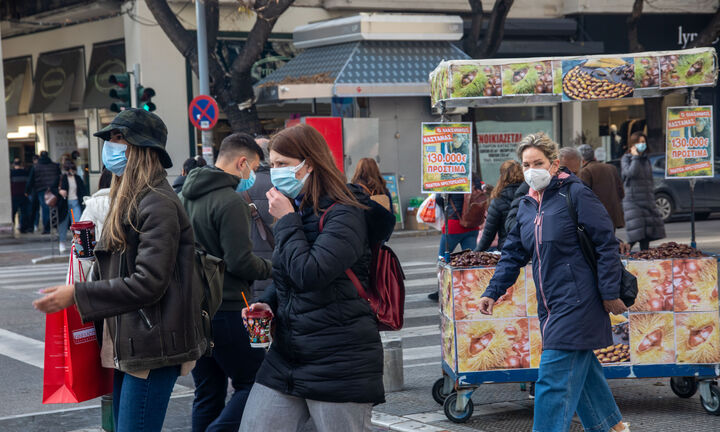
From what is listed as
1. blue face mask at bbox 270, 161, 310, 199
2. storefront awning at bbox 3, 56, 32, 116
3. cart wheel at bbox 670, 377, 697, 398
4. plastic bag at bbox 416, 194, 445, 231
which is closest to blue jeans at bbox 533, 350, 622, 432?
blue face mask at bbox 270, 161, 310, 199

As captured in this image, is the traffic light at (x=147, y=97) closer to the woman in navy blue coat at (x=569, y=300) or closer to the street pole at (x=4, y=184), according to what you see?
the street pole at (x=4, y=184)

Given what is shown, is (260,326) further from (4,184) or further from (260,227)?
(4,184)

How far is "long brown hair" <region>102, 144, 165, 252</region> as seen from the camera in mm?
3699

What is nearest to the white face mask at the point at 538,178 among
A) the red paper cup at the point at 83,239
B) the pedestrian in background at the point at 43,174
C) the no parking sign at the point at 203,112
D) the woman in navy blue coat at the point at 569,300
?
the woman in navy blue coat at the point at 569,300

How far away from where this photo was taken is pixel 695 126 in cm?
747

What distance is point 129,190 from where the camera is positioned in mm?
3770

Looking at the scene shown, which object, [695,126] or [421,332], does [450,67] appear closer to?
[695,126]

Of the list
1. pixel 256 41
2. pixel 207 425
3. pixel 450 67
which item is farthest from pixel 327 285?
pixel 256 41

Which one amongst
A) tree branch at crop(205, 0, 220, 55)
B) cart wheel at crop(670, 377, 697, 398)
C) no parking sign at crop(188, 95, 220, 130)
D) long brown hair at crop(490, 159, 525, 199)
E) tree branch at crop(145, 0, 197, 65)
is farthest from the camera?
tree branch at crop(205, 0, 220, 55)

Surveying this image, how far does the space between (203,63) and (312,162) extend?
50.4 ft

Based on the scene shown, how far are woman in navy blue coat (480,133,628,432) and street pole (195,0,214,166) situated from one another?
44.4ft

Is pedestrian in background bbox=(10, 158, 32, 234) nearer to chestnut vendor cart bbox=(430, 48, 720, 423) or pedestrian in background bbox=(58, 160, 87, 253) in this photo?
pedestrian in background bbox=(58, 160, 87, 253)

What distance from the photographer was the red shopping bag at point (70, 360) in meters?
3.93

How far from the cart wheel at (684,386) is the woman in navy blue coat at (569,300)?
178 cm
